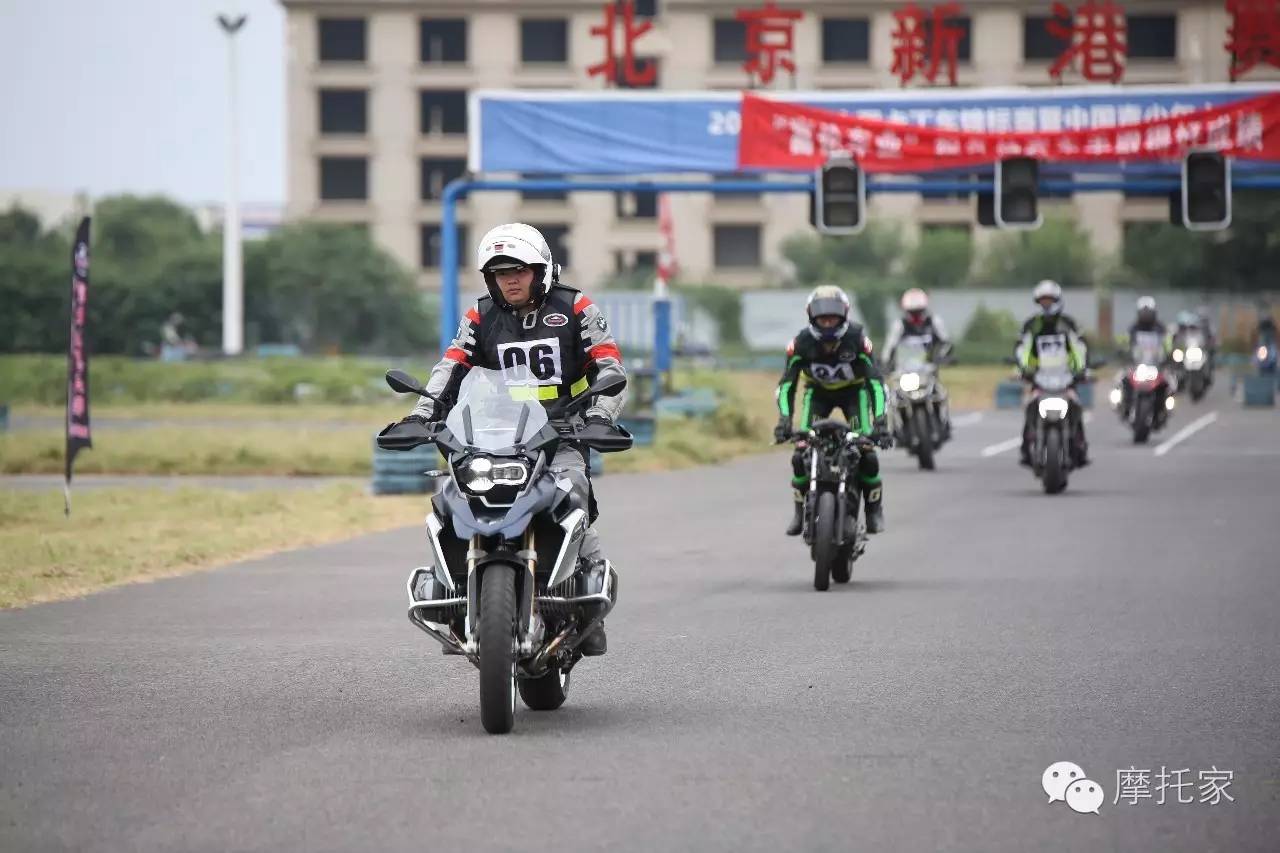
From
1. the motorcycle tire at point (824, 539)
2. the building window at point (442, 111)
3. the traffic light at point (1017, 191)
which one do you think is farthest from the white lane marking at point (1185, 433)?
the building window at point (442, 111)

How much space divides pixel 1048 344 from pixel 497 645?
49.6ft

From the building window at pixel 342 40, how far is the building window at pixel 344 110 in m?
1.41

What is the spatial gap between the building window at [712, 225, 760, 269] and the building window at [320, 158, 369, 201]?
595 inches

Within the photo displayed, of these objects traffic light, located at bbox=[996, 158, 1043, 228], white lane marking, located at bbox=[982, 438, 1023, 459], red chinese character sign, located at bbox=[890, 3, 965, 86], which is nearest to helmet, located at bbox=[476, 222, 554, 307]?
white lane marking, located at bbox=[982, 438, 1023, 459]

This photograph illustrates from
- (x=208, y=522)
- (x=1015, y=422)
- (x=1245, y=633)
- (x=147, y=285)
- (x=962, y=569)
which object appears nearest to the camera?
(x=1245, y=633)

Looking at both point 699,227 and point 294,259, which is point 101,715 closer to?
point 294,259

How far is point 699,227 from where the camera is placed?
9019cm

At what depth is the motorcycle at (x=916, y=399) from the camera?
2580 cm

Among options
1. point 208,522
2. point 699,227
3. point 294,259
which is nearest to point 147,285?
point 294,259

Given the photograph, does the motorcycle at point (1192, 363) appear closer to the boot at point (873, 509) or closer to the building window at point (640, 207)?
the boot at point (873, 509)

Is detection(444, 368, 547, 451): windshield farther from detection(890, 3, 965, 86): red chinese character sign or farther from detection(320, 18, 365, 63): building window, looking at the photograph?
detection(320, 18, 365, 63): building window

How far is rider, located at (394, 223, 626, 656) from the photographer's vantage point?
8.40 m

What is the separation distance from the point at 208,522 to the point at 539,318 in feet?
35.8

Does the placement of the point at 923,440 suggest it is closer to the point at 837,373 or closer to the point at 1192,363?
the point at 837,373
